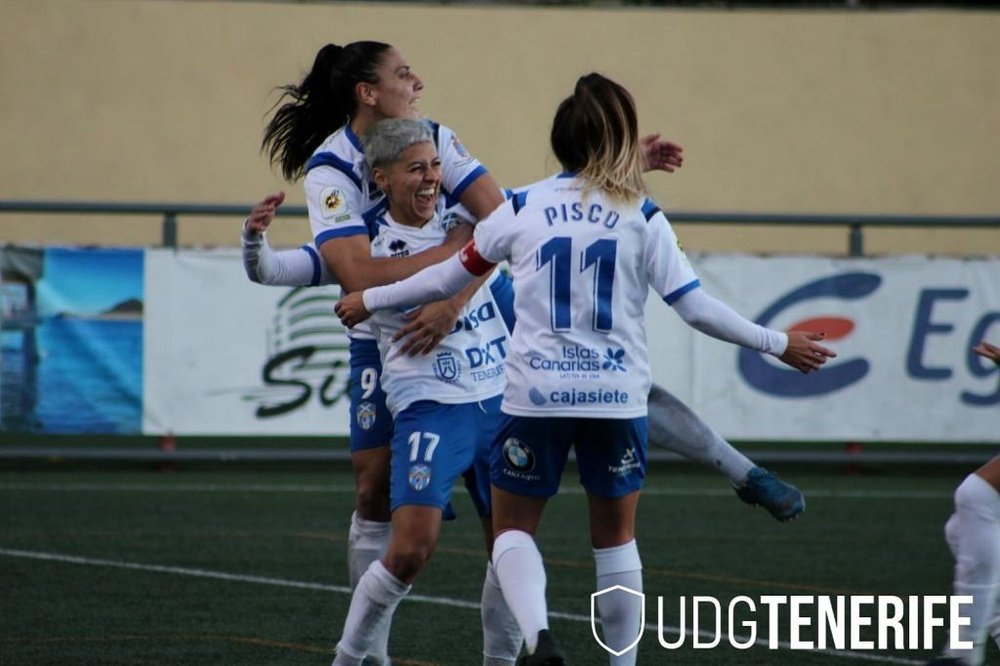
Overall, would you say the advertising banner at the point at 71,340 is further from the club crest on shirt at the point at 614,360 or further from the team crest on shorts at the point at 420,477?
the club crest on shirt at the point at 614,360

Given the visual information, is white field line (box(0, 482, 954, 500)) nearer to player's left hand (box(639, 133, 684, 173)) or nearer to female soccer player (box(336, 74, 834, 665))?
player's left hand (box(639, 133, 684, 173))

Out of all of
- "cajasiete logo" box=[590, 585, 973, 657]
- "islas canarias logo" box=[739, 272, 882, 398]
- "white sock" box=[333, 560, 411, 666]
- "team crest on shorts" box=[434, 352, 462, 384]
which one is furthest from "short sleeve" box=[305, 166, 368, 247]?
"islas canarias logo" box=[739, 272, 882, 398]

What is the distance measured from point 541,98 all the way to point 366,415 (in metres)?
10.4

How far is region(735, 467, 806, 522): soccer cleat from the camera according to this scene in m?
5.68

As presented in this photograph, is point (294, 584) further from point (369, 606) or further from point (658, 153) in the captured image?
point (658, 153)

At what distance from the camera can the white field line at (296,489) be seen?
1198 centimetres

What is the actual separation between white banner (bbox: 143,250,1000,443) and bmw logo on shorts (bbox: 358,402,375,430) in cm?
623

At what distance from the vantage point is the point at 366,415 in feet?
20.1

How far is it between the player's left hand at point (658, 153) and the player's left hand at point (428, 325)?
781 mm

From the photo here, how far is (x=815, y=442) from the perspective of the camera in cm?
1333

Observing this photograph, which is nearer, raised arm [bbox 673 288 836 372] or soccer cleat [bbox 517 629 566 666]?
soccer cleat [bbox 517 629 566 666]

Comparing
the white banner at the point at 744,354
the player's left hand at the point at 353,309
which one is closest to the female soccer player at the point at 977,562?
the player's left hand at the point at 353,309

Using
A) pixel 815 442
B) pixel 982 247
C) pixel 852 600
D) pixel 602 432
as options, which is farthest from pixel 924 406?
pixel 602 432

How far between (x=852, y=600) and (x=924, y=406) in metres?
4.84
